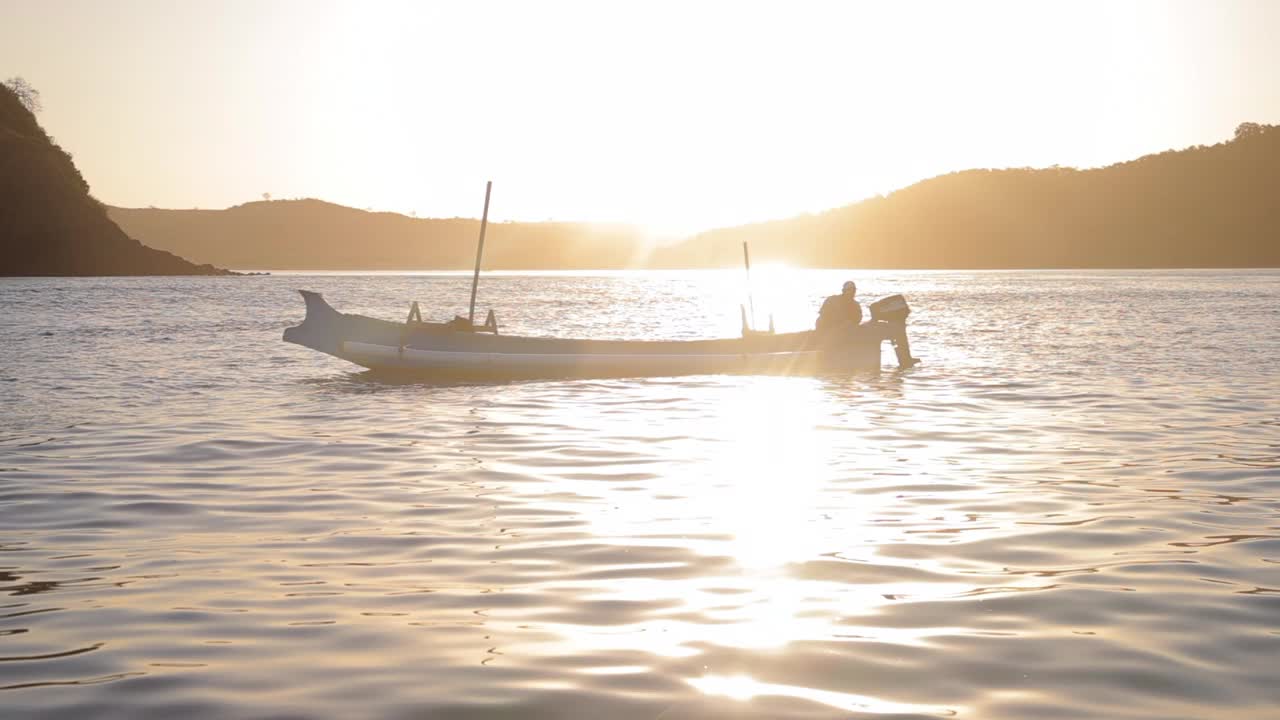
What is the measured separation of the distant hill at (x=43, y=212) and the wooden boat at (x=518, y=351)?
12164cm

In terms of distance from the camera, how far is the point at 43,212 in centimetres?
13500

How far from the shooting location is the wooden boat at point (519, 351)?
27922mm

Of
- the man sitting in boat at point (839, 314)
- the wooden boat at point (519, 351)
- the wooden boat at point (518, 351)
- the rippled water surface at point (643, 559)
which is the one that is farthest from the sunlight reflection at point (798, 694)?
the man sitting in boat at point (839, 314)

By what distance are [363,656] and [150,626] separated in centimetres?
168

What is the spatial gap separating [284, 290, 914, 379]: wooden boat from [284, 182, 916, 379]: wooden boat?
24mm

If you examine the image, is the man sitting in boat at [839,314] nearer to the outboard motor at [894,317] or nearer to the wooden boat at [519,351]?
the wooden boat at [519,351]

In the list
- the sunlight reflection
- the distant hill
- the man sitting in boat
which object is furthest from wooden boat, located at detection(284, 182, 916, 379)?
the distant hill

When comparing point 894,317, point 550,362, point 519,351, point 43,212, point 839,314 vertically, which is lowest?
point 550,362

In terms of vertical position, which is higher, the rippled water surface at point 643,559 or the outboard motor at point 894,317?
the outboard motor at point 894,317

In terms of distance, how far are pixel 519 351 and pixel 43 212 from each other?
128 meters

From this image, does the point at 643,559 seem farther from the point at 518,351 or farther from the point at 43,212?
the point at 43,212

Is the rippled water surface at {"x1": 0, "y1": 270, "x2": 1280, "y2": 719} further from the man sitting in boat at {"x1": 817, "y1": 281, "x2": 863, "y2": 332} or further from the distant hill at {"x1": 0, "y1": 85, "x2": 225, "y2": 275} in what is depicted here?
the distant hill at {"x1": 0, "y1": 85, "x2": 225, "y2": 275}

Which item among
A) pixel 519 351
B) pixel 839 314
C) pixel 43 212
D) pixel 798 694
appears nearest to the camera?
pixel 798 694

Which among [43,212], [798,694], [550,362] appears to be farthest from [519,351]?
[43,212]
